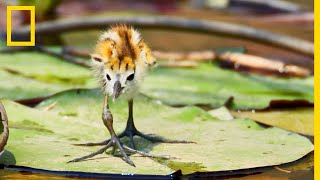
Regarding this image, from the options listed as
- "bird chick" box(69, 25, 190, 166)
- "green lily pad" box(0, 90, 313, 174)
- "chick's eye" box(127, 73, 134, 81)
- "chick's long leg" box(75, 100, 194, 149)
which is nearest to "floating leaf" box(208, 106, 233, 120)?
"green lily pad" box(0, 90, 313, 174)

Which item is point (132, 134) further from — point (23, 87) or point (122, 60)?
point (23, 87)

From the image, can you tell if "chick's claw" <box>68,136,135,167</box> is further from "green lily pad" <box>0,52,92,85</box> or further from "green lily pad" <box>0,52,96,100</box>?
"green lily pad" <box>0,52,92,85</box>

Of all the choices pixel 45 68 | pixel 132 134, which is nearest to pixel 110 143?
pixel 132 134

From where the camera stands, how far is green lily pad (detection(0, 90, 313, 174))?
7.23ft

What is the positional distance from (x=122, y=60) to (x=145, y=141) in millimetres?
343

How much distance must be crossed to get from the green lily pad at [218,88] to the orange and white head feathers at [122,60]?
675mm

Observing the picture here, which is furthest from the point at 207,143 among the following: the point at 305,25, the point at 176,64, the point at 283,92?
the point at 305,25

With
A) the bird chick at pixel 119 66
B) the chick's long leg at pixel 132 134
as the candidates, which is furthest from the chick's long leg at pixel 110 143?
the chick's long leg at pixel 132 134

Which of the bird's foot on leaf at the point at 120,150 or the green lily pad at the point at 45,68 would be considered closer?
the bird's foot on leaf at the point at 120,150

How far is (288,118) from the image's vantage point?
9.45 ft

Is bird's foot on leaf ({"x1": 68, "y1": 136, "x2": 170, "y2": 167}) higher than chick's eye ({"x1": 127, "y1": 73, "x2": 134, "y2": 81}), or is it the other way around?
chick's eye ({"x1": 127, "y1": 73, "x2": 134, "y2": 81})

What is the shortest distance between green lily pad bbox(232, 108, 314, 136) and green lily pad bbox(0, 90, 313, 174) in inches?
5.3

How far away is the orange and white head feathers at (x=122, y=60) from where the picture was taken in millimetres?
2207

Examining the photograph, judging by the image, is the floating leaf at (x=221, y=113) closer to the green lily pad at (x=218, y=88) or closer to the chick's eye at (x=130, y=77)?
the green lily pad at (x=218, y=88)
